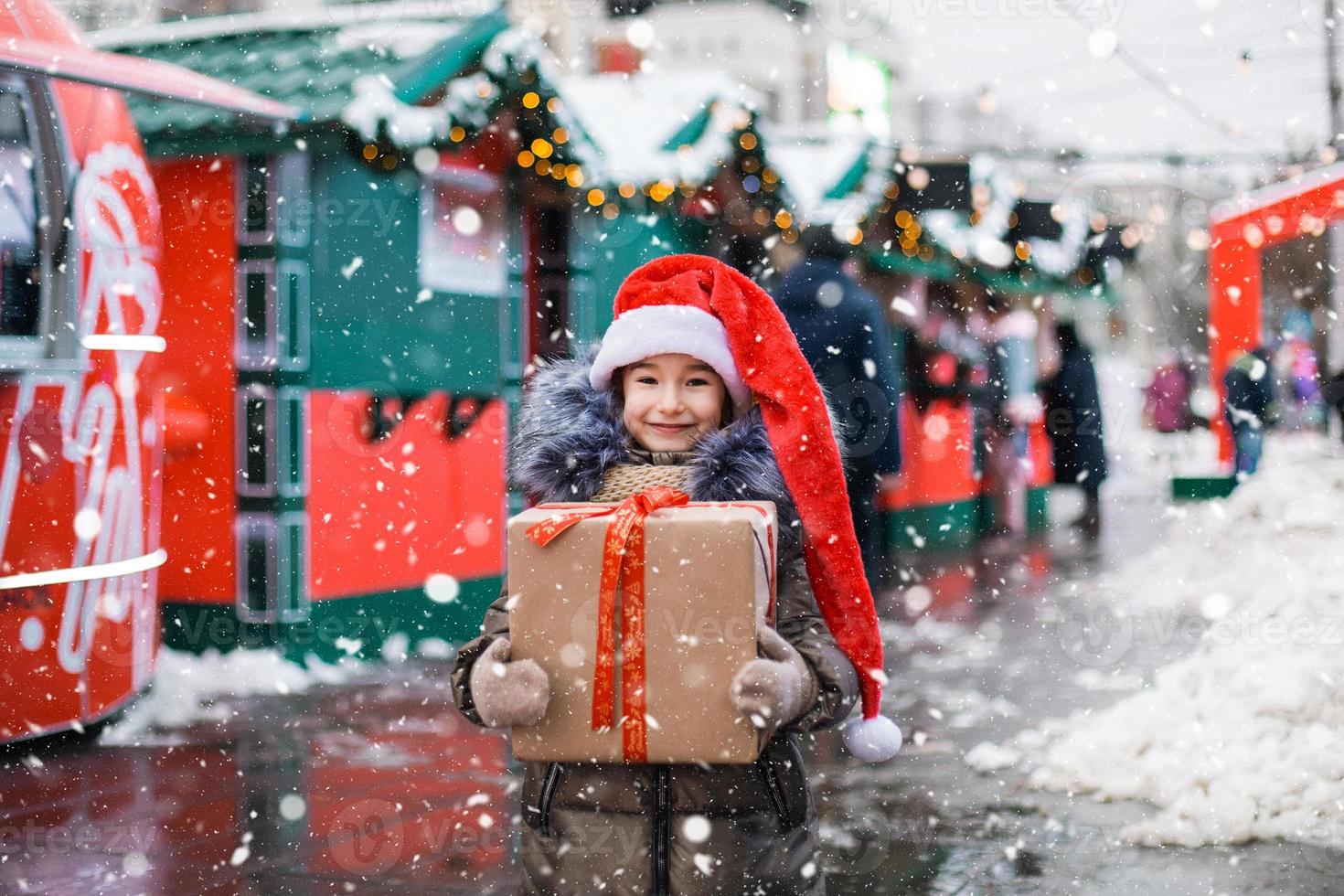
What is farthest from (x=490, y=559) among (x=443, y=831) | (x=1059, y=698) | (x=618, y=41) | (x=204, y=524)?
(x=618, y=41)

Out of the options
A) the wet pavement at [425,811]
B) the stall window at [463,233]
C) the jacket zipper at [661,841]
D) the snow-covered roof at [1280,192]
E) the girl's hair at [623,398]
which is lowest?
the wet pavement at [425,811]

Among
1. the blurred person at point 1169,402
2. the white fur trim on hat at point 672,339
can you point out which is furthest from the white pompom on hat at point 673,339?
the blurred person at point 1169,402

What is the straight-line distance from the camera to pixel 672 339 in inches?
122

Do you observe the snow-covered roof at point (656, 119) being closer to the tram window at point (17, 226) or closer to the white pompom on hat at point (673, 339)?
the tram window at point (17, 226)

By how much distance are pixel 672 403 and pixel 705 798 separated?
30.9 inches

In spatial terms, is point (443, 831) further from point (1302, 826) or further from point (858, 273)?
point (858, 273)

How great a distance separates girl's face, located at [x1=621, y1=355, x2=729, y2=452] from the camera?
3.14 metres

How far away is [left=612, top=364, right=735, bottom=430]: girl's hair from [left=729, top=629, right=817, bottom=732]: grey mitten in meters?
0.62

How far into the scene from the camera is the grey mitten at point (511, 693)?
2629mm

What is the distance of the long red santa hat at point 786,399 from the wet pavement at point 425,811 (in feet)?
5.36

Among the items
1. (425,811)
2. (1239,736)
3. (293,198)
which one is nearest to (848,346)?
(1239,736)

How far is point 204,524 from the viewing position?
26.6 feet

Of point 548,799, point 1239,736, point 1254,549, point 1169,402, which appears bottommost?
point 1239,736

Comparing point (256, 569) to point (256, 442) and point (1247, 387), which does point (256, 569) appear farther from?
point (1247, 387)
